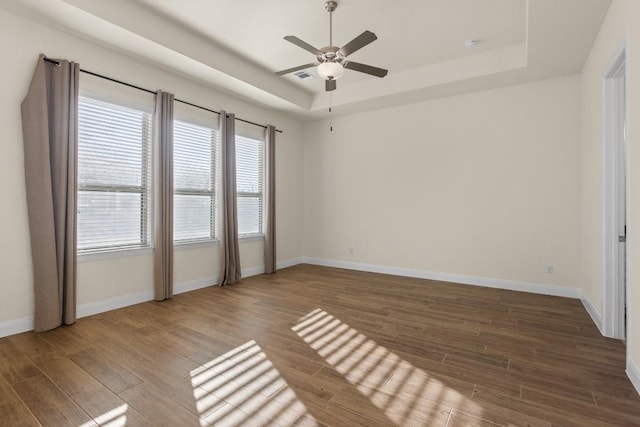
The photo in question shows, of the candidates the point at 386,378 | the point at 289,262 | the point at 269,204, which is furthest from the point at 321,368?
the point at 289,262

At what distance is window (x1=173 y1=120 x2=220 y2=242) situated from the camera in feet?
14.7

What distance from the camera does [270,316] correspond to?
11.6ft

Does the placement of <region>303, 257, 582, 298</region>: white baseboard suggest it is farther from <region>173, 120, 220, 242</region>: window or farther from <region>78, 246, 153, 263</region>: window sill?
<region>78, 246, 153, 263</region>: window sill

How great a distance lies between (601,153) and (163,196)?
16.1 ft

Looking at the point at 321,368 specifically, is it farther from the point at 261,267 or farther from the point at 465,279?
the point at 261,267

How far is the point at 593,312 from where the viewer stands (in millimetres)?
3424

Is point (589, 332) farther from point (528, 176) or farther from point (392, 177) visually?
point (392, 177)

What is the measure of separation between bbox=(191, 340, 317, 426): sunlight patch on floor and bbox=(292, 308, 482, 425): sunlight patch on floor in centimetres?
45

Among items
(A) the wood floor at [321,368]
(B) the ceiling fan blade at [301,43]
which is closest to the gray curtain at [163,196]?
(A) the wood floor at [321,368]

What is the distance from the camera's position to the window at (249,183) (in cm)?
548

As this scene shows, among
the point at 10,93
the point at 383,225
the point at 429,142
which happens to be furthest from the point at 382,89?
the point at 10,93

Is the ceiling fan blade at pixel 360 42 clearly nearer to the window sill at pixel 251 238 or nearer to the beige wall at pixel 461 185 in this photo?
the beige wall at pixel 461 185

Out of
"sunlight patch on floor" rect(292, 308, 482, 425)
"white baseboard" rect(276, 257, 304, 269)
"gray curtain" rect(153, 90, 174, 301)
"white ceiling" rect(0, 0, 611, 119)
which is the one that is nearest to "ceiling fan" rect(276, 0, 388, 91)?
"white ceiling" rect(0, 0, 611, 119)

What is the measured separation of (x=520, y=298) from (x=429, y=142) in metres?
2.70
